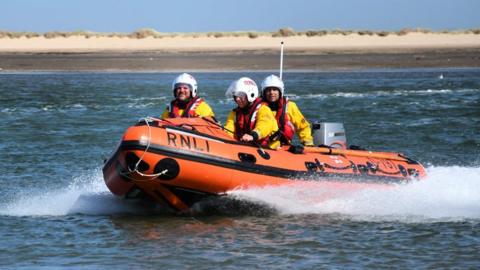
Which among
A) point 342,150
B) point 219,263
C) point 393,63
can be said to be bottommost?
point 219,263

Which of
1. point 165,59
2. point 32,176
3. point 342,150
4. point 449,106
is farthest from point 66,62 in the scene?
point 342,150

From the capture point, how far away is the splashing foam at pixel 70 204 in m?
9.57

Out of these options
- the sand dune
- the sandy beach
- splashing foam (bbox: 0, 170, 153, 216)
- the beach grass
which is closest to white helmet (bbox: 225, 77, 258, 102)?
splashing foam (bbox: 0, 170, 153, 216)

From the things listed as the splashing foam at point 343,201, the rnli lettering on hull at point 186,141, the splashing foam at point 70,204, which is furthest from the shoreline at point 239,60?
the rnli lettering on hull at point 186,141

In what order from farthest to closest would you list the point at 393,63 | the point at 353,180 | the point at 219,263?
the point at 393,63 < the point at 353,180 < the point at 219,263

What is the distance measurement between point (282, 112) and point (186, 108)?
34.9 inches

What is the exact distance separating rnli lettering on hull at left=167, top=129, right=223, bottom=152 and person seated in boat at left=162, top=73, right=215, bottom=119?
39.4 inches

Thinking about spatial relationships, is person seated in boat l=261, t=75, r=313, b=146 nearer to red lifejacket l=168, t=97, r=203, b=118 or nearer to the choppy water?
red lifejacket l=168, t=97, r=203, b=118

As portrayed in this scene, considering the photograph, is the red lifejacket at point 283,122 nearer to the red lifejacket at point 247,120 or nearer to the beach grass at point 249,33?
the red lifejacket at point 247,120

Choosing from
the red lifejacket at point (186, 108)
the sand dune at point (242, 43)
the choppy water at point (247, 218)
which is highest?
the sand dune at point (242, 43)

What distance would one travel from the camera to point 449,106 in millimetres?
19531

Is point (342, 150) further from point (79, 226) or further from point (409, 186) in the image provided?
point (79, 226)

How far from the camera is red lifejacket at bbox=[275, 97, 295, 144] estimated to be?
9.88 m

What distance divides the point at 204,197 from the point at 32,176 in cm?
325
